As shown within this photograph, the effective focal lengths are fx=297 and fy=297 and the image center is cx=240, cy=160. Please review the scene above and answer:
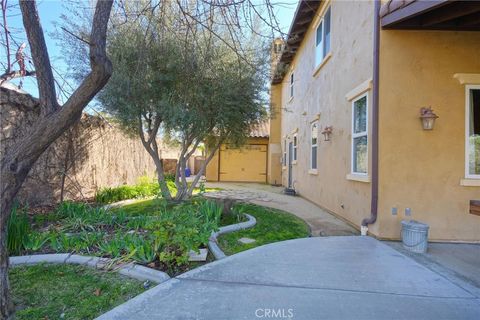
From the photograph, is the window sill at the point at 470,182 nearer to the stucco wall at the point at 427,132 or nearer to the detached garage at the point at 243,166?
the stucco wall at the point at 427,132

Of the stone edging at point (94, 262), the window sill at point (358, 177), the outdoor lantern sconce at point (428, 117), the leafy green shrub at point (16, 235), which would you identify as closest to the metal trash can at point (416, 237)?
the window sill at point (358, 177)

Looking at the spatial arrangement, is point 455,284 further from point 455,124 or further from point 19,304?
point 19,304

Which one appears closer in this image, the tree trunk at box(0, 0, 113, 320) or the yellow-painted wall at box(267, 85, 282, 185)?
the tree trunk at box(0, 0, 113, 320)

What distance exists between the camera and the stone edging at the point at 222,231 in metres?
4.29

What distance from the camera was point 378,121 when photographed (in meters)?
5.22

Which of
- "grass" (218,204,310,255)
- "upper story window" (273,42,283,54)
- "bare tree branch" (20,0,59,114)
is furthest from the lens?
"upper story window" (273,42,283,54)

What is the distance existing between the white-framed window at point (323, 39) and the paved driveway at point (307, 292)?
250 inches

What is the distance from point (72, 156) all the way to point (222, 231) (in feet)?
16.1

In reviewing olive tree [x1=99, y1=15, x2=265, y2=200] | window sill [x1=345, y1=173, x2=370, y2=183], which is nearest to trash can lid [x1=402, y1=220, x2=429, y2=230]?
window sill [x1=345, y1=173, x2=370, y2=183]

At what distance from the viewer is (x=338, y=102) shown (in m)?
7.23

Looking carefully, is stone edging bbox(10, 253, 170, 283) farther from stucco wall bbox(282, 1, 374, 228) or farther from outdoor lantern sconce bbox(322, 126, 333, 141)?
outdoor lantern sconce bbox(322, 126, 333, 141)

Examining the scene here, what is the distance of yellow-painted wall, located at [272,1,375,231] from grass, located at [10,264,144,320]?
443cm

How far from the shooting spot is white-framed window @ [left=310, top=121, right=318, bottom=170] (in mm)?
9420

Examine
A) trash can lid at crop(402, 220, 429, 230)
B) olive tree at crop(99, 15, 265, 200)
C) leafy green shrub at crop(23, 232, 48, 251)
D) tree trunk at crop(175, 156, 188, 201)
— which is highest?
olive tree at crop(99, 15, 265, 200)
